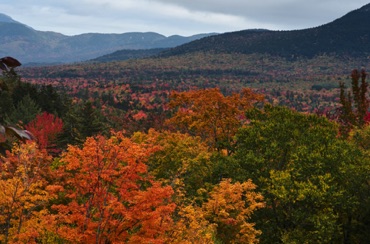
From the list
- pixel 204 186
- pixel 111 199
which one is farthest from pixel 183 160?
pixel 111 199

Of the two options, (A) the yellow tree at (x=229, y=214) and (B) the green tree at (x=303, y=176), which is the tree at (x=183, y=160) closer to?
(B) the green tree at (x=303, y=176)

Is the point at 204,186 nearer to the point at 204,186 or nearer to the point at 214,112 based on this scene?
the point at 204,186

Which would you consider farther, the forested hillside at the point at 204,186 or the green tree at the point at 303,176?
the green tree at the point at 303,176

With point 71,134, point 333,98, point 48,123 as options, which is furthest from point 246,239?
point 333,98


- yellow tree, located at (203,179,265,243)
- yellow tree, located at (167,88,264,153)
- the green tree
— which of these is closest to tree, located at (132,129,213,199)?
yellow tree, located at (167,88,264,153)

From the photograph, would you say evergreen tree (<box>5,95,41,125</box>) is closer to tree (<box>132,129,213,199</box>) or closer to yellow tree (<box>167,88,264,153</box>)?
yellow tree (<box>167,88,264,153</box>)

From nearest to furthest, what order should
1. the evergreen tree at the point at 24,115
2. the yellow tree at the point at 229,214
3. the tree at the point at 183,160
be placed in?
the yellow tree at the point at 229,214
the tree at the point at 183,160
the evergreen tree at the point at 24,115

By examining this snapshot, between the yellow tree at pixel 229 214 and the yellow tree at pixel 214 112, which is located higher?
the yellow tree at pixel 214 112

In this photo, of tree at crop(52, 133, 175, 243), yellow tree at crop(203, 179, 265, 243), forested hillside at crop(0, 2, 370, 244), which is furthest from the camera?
yellow tree at crop(203, 179, 265, 243)

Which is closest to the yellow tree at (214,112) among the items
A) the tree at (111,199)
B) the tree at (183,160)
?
the tree at (183,160)

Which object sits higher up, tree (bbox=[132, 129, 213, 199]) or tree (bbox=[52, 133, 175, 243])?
tree (bbox=[52, 133, 175, 243])

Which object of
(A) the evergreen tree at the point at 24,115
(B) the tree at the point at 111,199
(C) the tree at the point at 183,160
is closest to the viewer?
(B) the tree at the point at 111,199

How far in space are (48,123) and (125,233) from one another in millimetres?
37502

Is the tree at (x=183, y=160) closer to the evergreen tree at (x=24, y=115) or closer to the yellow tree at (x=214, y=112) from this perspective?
the yellow tree at (x=214, y=112)
